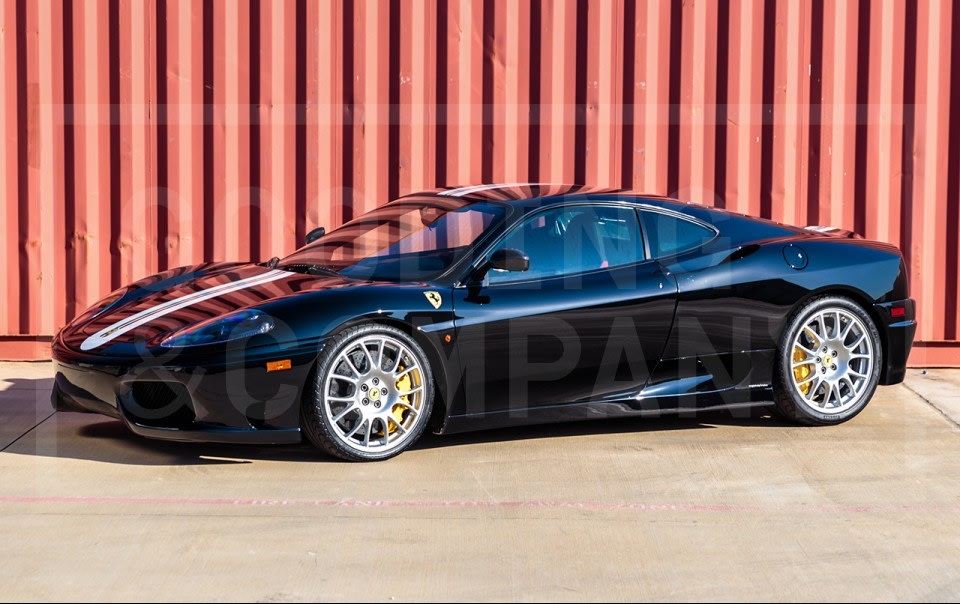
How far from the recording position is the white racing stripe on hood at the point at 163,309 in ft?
19.1

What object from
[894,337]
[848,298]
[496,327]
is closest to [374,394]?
[496,327]

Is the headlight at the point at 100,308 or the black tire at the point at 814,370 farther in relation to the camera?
the black tire at the point at 814,370

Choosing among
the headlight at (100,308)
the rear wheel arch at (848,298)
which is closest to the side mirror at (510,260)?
the rear wheel arch at (848,298)

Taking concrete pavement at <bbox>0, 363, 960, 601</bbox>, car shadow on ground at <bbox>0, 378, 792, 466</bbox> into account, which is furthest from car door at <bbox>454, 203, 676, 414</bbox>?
Answer: car shadow on ground at <bbox>0, 378, 792, 466</bbox>

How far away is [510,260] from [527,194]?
2.63ft

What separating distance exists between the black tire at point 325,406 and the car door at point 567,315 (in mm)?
211

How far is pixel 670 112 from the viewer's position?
8.83m

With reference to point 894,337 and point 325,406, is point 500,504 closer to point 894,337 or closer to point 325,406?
point 325,406

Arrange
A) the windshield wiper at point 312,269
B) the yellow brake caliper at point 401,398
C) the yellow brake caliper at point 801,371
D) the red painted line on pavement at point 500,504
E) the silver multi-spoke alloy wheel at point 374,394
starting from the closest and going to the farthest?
the red painted line on pavement at point 500,504 < the silver multi-spoke alloy wheel at point 374,394 < the yellow brake caliper at point 401,398 < the windshield wiper at point 312,269 < the yellow brake caliper at point 801,371

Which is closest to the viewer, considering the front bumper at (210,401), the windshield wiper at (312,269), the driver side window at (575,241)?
the front bumper at (210,401)

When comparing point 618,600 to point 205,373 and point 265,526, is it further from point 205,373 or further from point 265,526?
point 205,373

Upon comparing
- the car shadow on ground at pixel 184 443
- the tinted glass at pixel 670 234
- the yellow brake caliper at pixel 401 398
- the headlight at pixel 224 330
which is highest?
the tinted glass at pixel 670 234

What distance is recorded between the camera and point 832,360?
6562mm

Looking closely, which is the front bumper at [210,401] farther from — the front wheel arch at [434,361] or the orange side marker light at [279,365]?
the front wheel arch at [434,361]
